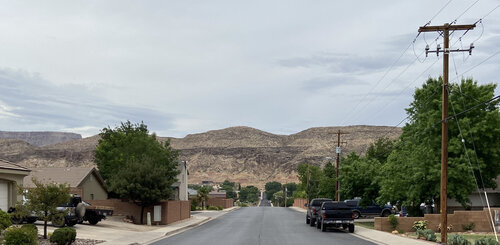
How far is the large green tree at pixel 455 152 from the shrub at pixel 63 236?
23610 mm

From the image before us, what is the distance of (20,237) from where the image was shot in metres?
19.9

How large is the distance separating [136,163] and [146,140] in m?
11.4

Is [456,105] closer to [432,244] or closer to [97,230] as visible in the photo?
[432,244]

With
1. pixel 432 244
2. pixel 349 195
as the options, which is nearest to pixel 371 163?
pixel 349 195

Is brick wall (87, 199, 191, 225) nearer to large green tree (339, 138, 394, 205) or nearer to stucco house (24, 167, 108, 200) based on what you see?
stucco house (24, 167, 108, 200)

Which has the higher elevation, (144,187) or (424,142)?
(424,142)

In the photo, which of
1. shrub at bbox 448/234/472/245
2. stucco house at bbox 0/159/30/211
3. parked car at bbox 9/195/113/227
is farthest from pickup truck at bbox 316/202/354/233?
stucco house at bbox 0/159/30/211

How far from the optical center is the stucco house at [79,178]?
4758cm

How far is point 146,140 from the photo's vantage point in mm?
50938

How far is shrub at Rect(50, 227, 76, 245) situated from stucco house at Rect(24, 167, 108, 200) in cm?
2309

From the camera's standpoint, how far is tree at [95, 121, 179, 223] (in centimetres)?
3900

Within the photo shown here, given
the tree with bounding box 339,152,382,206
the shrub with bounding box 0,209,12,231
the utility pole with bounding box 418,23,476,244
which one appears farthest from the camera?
the tree with bounding box 339,152,382,206

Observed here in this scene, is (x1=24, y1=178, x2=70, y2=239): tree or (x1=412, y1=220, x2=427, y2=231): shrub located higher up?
(x1=24, y1=178, x2=70, y2=239): tree

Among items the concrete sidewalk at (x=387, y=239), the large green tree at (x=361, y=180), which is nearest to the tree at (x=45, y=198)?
the concrete sidewalk at (x=387, y=239)
